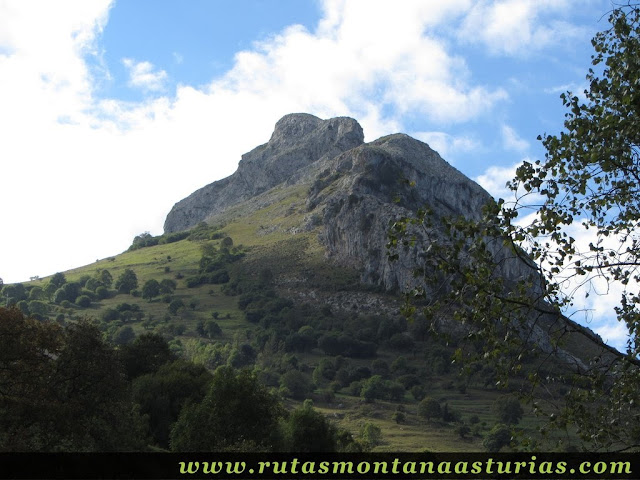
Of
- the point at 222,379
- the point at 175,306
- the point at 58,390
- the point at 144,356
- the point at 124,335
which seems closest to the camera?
the point at 58,390

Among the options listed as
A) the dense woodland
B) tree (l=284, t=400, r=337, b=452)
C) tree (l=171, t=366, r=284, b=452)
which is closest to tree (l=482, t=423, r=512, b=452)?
the dense woodland

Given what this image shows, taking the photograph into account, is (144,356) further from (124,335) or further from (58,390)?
(124,335)

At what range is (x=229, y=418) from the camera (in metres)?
55.5

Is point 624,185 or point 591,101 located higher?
point 591,101

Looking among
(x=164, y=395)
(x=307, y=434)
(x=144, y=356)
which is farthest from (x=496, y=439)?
(x=164, y=395)

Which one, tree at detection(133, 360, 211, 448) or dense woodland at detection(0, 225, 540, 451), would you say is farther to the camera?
tree at detection(133, 360, 211, 448)

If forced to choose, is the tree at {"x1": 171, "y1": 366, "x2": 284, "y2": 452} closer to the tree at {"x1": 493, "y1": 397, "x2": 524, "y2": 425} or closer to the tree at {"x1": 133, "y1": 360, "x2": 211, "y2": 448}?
the tree at {"x1": 133, "y1": 360, "x2": 211, "y2": 448}

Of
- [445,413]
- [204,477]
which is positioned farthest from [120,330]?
[204,477]

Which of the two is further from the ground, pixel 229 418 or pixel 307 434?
pixel 229 418

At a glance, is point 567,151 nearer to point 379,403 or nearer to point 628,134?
point 628,134

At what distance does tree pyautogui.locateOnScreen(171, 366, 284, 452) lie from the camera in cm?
5162

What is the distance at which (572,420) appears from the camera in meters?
13.3

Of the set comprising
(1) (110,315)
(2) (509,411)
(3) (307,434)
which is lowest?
(2) (509,411)

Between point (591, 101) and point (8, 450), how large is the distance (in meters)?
26.9
